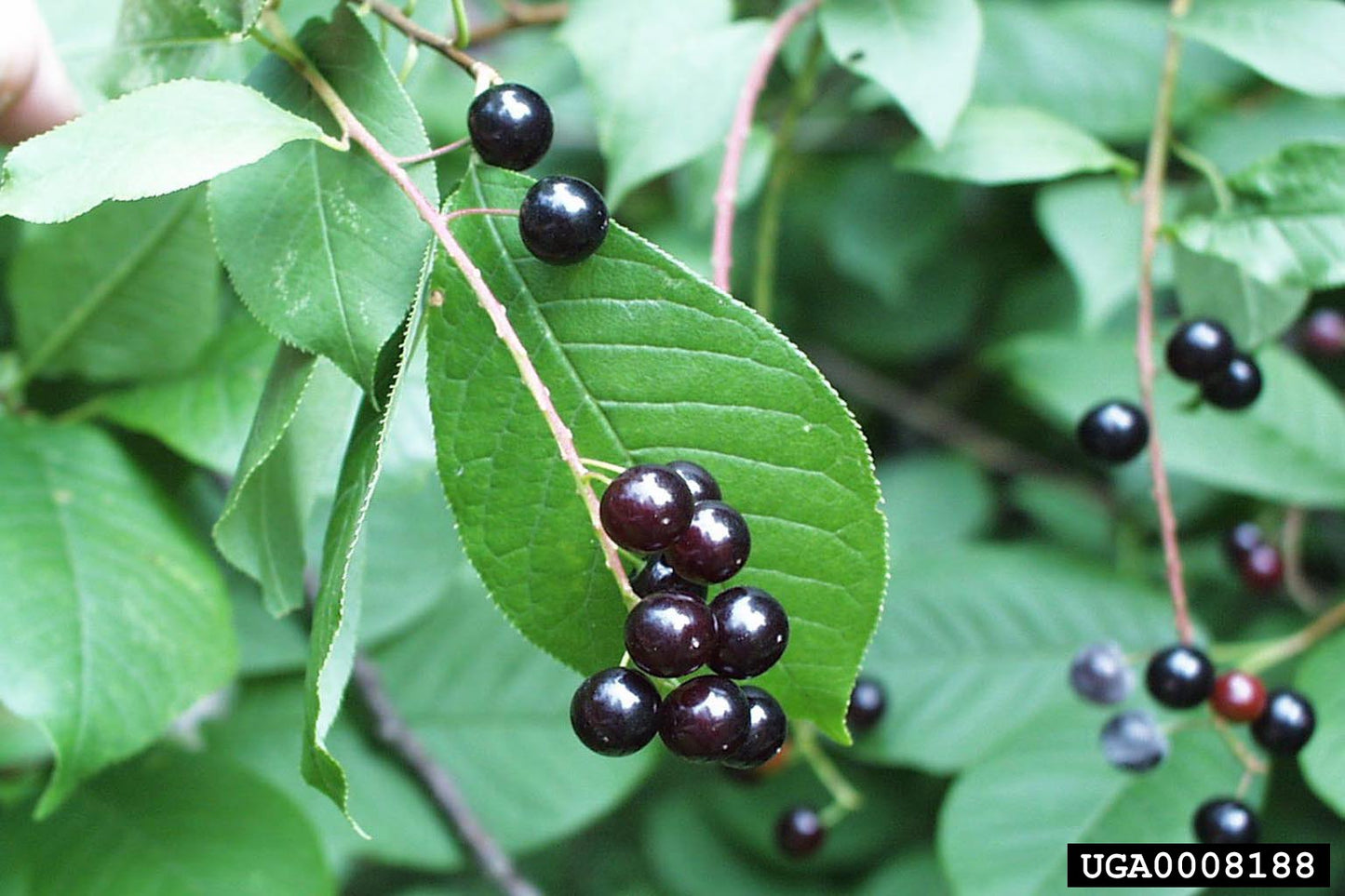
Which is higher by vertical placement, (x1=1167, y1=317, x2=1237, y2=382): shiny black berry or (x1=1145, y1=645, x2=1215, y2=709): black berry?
(x1=1167, y1=317, x2=1237, y2=382): shiny black berry

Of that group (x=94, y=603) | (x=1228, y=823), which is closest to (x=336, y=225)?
(x=94, y=603)

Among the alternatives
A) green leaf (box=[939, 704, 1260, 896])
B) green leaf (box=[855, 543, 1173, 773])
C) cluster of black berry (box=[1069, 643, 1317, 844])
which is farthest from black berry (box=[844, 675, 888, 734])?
cluster of black berry (box=[1069, 643, 1317, 844])

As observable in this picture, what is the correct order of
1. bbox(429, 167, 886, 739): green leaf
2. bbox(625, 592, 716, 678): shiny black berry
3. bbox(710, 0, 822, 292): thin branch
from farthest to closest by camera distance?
bbox(710, 0, 822, 292): thin branch → bbox(429, 167, 886, 739): green leaf → bbox(625, 592, 716, 678): shiny black berry

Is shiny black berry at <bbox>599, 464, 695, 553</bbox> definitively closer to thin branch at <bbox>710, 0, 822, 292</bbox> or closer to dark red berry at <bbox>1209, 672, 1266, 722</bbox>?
thin branch at <bbox>710, 0, 822, 292</bbox>

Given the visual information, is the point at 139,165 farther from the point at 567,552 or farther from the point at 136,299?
the point at 136,299

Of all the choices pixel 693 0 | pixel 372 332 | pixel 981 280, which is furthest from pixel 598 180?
pixel 372 332

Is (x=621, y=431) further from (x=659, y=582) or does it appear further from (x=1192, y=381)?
(x=1192, y=381)
